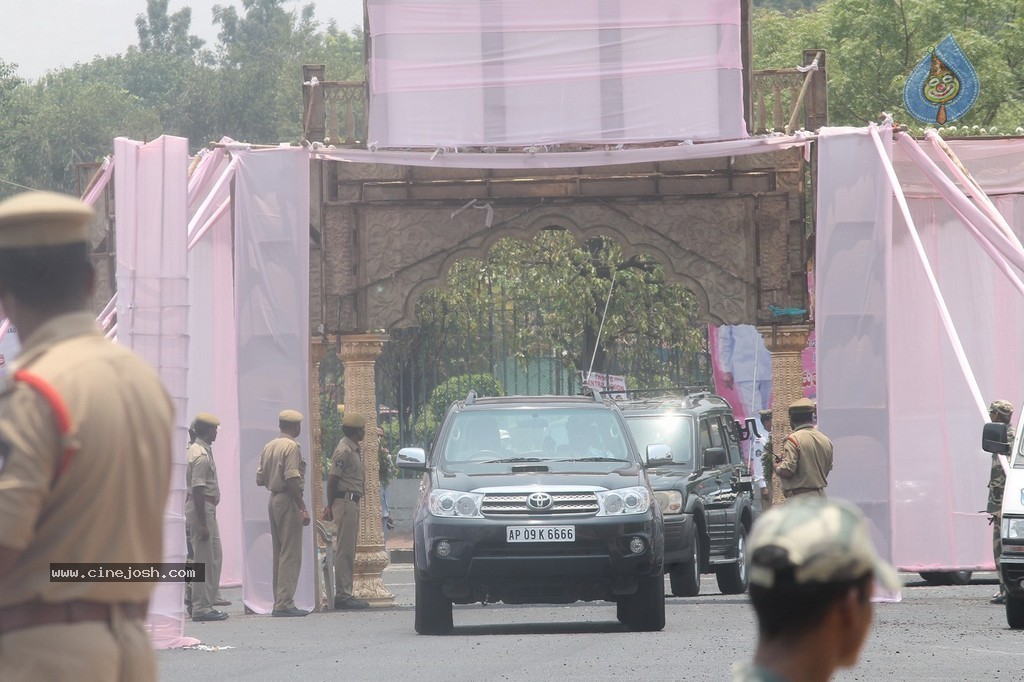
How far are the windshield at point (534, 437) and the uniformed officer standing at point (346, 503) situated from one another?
3396 millimetres

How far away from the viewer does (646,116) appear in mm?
17562

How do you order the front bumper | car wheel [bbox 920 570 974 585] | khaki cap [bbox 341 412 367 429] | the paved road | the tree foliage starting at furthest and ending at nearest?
the tree foliage
car wheel [bbox 920 570 974 585]
khaki cap [bbox 341 412 367 429]
the front bumper
the paved road

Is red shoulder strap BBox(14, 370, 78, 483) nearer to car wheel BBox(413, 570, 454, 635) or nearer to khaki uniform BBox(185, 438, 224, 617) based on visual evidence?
car wheel BBox(413, 570, 454, 635)

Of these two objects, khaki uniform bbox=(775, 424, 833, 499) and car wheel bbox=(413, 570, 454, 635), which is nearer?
car wheel bbox=(413, 570, 454, 635)

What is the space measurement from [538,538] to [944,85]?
9.11 meters

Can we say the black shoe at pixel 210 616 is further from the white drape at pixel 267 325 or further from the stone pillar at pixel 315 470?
the stone pillar at pixel 315 470

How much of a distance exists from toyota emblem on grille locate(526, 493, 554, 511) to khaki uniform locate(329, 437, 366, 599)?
4.68 m

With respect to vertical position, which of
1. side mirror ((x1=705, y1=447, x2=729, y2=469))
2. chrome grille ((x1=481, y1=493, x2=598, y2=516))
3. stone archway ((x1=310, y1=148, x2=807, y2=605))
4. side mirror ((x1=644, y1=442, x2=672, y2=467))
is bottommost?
chrome grille ((x1=481, y1=493, x2=598, y2=516))

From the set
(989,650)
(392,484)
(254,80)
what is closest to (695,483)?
(989,650)

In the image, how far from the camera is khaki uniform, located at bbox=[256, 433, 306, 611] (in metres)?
16.7

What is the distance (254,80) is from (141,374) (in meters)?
86.0

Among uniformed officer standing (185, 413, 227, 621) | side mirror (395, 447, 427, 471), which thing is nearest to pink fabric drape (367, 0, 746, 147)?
uniformed officer standing (185, 413, 227, 621)

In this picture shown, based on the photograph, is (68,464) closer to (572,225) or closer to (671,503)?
(671,503)

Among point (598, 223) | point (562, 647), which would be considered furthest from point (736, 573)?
point (562, 647)
